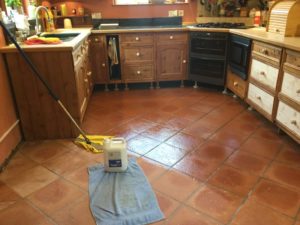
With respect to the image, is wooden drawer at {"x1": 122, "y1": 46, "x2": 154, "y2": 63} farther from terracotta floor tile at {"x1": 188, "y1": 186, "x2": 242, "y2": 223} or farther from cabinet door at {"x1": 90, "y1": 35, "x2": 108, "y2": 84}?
terracotta floor tile at {"x1": 188, "y1": 186, "x2": 242, "y2": 223}

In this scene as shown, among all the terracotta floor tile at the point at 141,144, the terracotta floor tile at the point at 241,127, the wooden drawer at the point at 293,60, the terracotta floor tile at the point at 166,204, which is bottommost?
the terracotta floor tile at the point at 166,204

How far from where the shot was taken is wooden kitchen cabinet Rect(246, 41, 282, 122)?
2475 mm

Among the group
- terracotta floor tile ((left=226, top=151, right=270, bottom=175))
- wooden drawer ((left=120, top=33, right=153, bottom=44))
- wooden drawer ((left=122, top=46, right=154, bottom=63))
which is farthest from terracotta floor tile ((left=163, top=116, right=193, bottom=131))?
wooden drawer ((left=120, top=33, right=153, bottom=44))

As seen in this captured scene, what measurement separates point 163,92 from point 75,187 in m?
2.23

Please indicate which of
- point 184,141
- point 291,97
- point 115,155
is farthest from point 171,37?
point 115,155

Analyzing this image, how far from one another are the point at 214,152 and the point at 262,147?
0.44m

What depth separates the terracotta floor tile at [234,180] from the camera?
1.83m

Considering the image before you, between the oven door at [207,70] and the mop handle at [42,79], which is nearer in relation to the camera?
the mop handle at [42,79]

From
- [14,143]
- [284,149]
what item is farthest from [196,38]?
[14,143]

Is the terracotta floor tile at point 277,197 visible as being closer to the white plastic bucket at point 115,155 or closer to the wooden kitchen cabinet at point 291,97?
the wooden kitchen cabinet at point 291,97

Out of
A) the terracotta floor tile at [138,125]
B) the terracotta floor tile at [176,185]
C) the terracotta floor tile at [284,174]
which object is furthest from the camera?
the terracotta floor tile at [138,125]

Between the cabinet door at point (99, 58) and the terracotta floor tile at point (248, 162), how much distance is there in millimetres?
2289

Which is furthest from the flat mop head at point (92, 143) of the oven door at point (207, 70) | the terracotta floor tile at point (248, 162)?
the oven door at point (207, 70)

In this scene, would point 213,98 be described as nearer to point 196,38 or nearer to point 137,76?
point 196,38
